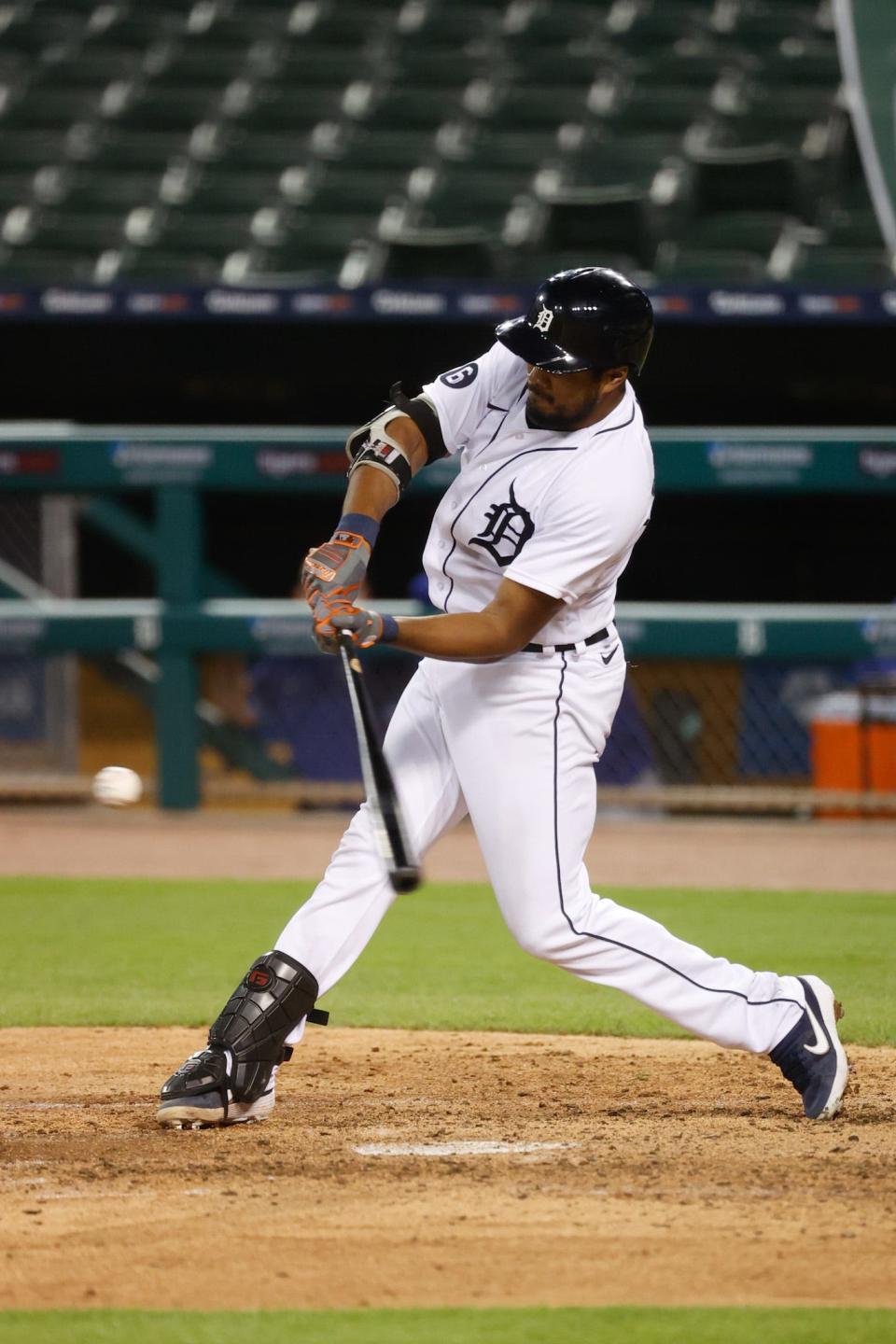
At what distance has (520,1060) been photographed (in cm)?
421

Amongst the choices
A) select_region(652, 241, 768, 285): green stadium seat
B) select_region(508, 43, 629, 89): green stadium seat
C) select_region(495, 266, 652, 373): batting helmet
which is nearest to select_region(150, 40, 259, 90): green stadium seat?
select_region(508, 43, 629, 89): green stadium seat

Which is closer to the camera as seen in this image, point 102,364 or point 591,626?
point 591,626

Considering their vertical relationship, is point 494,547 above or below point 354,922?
above

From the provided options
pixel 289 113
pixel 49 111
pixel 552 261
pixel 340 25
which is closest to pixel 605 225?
pixel 552 261

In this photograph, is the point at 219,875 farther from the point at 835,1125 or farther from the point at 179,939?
the point at 835,1125

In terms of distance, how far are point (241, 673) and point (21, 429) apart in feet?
5.22

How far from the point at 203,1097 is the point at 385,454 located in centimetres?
128

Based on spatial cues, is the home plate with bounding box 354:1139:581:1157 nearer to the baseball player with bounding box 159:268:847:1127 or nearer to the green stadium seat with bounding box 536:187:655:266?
the baseball player with bounding box 159:268:847:1127

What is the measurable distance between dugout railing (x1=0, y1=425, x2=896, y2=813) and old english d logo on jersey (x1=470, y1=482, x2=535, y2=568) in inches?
195

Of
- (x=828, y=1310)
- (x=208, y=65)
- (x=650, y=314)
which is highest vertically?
(x=208, y=65)

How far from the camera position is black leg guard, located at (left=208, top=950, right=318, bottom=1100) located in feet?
11.2

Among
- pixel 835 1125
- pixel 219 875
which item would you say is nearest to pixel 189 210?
pixel 219 875

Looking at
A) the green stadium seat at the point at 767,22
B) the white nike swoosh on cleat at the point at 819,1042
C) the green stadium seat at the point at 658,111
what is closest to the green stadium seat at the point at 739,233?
the green stadium seat at the point at 658,111

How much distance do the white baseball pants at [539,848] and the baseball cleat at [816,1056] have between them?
32 mm
